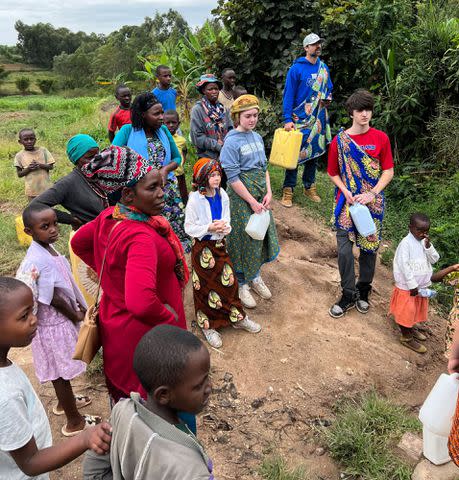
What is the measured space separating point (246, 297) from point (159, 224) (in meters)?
2.24

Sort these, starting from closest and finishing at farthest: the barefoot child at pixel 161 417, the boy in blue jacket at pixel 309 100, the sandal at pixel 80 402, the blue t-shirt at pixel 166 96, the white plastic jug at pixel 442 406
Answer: the barefoot child at pixel 161 417 < the white plastic jug at pixel 442 406 < the sandal at pixel 80 402 < the boy in blue jacket at pixel 309 100 < the blue t-shirt at pixel 166 96

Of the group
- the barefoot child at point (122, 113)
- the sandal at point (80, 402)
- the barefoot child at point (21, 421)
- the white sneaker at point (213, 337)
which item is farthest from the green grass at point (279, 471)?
the barefoot child at point (122, 113)

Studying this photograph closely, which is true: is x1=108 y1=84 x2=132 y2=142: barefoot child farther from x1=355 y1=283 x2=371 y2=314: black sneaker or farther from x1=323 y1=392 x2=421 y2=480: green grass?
x1=323 y1=392 x2=421 y2=480: green grass

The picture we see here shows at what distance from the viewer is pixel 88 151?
2.97m

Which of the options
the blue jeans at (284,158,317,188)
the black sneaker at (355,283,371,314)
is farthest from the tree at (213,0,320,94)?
the black sneaker at (355,283,371,314)

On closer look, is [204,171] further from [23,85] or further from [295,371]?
[23,85]

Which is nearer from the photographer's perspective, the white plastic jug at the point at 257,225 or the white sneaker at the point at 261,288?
the white plastic jug at the point at 257,225

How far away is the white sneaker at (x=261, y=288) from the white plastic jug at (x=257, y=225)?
627 millimetres

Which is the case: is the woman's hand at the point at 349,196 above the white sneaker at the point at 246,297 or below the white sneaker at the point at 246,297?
above

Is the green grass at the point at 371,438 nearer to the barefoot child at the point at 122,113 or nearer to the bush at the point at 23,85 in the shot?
the barefoot child at the point at 122,113

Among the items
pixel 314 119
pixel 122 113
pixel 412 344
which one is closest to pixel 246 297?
pixel 412 344

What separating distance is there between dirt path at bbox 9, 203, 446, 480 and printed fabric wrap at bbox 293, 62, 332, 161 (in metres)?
1.56

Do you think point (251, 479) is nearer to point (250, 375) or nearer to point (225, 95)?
point (250, 375)

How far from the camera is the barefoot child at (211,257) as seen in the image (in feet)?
10.6
